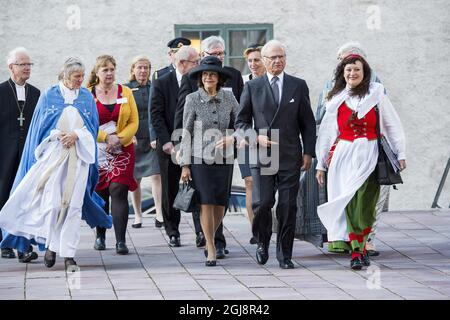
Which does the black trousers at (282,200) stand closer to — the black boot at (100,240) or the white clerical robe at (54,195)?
the white clerical robe at (54,195)

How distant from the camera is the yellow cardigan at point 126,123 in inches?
528

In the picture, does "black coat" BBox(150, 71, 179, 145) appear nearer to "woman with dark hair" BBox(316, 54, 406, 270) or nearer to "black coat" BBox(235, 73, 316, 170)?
"black coat" BBox(235, 73, 316, 170)

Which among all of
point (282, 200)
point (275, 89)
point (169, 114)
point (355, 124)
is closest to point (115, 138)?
point (169, 114)

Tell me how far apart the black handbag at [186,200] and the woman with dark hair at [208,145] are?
52 mm

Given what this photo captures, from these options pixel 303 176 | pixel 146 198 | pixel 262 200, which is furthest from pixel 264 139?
pixel 146 198

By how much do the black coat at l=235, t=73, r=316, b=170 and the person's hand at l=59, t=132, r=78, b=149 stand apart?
1.44 m

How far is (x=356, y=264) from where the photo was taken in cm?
1205

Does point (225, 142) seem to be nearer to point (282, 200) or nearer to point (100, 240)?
point (282, 200)

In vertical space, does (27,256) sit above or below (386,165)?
below

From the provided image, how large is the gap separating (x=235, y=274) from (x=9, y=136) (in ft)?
9.51

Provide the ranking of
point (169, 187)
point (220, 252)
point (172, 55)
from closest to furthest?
point (220, 252) → point (169, 187) → point (172, 55)

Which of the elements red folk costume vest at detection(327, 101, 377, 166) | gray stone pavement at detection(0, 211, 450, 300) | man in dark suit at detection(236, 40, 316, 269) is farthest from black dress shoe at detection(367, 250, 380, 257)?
red folk costume vest at detection(327, 101, 377, 166)

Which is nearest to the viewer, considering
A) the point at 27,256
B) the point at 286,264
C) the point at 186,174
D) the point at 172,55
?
the point at 286,264

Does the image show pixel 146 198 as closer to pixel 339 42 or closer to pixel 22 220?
pixel 339 42
